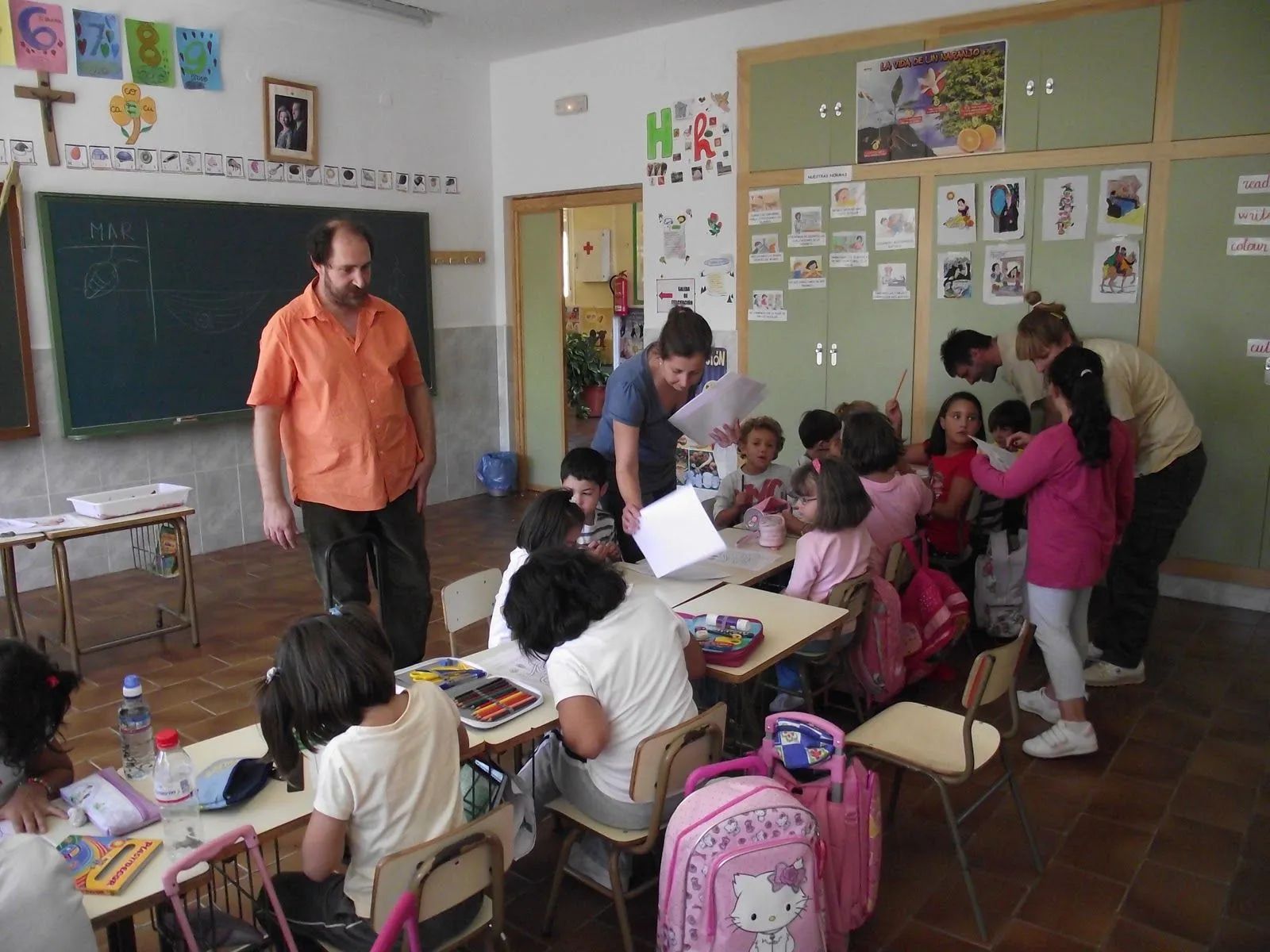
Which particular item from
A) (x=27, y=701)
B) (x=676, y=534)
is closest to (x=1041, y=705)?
(x=676, y=534)

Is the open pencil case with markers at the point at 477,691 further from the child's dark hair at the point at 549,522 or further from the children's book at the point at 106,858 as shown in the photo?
the children's book at the point at 106,858

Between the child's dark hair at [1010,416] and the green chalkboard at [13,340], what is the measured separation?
486 cm

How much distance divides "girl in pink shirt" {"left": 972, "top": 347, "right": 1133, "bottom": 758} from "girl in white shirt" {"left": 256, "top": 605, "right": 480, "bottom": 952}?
7.03 feet

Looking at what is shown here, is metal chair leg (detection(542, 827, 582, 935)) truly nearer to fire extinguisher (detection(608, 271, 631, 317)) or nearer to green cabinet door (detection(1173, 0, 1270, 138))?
green cabinet door (detection(1173, 0, 1270, 138))

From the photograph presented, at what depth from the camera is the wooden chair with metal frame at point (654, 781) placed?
202cm

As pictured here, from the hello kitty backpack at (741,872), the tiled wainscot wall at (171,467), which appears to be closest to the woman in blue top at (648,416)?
the hello kitty backpack at (741,872)

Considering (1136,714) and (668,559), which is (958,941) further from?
(1136,714)

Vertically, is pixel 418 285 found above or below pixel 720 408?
above

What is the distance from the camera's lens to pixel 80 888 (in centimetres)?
154

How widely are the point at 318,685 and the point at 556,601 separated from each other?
569mm

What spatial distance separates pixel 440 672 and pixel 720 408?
158cm

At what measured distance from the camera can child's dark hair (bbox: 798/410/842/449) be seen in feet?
13.8

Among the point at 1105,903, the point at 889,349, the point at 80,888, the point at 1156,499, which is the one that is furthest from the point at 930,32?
the point at 80,888

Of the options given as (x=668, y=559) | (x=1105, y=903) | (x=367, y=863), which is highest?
(x=668, y=559)
